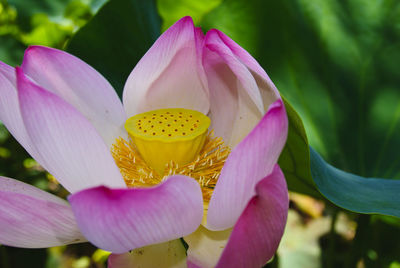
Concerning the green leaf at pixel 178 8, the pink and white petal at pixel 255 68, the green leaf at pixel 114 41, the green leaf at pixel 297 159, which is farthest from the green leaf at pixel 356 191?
the green leaf at pixel 178 8

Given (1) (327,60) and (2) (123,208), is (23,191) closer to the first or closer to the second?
(2) (123,208)

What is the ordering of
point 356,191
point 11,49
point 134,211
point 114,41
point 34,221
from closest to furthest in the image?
point 134,211, point 34,221, point 356,191, point 114,41, point 11,49

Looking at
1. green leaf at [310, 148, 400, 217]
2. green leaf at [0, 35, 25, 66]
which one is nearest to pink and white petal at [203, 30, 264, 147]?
green leaf at [310, 148, 400, 217]

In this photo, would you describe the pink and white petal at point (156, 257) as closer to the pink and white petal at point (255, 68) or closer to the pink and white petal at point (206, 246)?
the pink and white petal at point (206, 246)

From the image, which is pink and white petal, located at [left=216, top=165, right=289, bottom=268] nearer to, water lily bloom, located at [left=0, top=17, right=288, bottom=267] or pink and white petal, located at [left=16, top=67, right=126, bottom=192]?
water lily bloom, located at [left=0, top=17, right=288, bottom=267]

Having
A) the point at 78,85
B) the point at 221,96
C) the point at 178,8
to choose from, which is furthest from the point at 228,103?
the point at 178,8

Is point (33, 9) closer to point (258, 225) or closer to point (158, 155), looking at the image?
point (158, 155)
